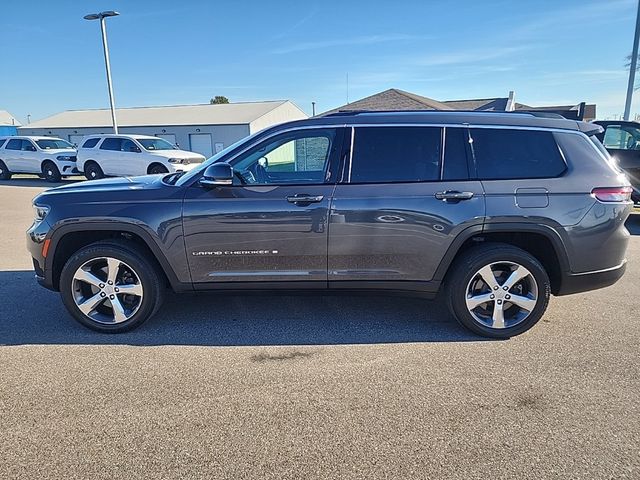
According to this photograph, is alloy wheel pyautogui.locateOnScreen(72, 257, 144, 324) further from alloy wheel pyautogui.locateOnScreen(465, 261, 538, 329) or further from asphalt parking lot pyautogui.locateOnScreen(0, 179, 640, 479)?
alloy wheel pyautogui.locateOnScreen(465, 261, 538, 329)

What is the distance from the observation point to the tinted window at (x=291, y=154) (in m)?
3.60

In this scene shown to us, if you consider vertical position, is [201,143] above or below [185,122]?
below

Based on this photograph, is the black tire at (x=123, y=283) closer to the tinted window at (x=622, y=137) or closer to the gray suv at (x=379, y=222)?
the gray suv at (x=379, y=222)

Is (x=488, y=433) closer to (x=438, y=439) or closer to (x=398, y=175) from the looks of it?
(x=438, y=439)

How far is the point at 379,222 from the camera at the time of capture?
3453 mm

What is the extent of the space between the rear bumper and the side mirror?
9.68ft

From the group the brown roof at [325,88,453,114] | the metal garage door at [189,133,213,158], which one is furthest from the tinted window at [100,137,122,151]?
the metal garage door at [189,133,213,158]

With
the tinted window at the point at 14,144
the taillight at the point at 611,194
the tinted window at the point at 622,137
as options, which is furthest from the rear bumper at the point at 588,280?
the tinted window at the point at 14,144

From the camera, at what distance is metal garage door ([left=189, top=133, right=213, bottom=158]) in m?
33.9

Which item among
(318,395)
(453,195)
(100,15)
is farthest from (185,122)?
(318,395)

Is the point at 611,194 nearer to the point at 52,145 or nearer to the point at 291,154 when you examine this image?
the point at 291,154

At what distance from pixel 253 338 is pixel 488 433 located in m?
1.96

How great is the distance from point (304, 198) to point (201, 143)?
33034 millimetres

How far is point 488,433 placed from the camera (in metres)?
2.43
